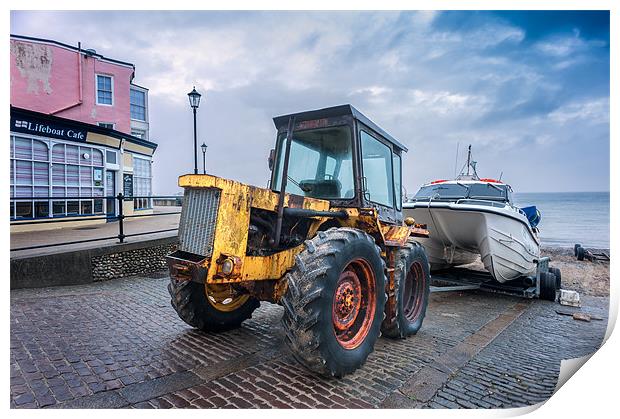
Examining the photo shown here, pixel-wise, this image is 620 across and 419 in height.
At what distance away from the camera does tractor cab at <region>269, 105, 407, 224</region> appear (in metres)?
3.69

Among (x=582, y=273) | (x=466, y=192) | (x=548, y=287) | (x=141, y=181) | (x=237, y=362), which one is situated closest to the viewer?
(x=237, y=362)

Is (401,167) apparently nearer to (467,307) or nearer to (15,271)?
(467,307)

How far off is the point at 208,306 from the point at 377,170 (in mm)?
2396

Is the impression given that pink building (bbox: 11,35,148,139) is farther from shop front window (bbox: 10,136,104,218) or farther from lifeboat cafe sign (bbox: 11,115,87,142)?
shop front window (bbox: 10,136,104,218)

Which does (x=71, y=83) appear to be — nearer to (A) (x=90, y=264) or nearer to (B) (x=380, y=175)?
(A) (x=90, y=264)

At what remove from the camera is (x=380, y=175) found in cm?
431

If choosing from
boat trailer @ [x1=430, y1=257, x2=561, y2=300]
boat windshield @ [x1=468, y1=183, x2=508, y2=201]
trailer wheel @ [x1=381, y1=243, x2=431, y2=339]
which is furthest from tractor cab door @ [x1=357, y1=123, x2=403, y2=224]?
boat windshield @ [x1=468, y1=183, x2=508, y2=201]

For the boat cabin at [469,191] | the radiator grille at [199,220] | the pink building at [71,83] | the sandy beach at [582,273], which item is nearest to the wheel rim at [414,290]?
the radiator grille at [199,220]

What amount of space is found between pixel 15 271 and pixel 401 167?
5174 mm

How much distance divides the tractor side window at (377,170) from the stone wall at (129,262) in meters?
3.77

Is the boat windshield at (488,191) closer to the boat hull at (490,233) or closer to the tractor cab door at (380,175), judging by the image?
the boat hull at (490,233)

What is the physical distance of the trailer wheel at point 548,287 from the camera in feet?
21.1

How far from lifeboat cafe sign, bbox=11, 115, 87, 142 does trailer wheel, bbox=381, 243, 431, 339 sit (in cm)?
609

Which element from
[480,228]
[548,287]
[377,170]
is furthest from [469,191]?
[377,170]
